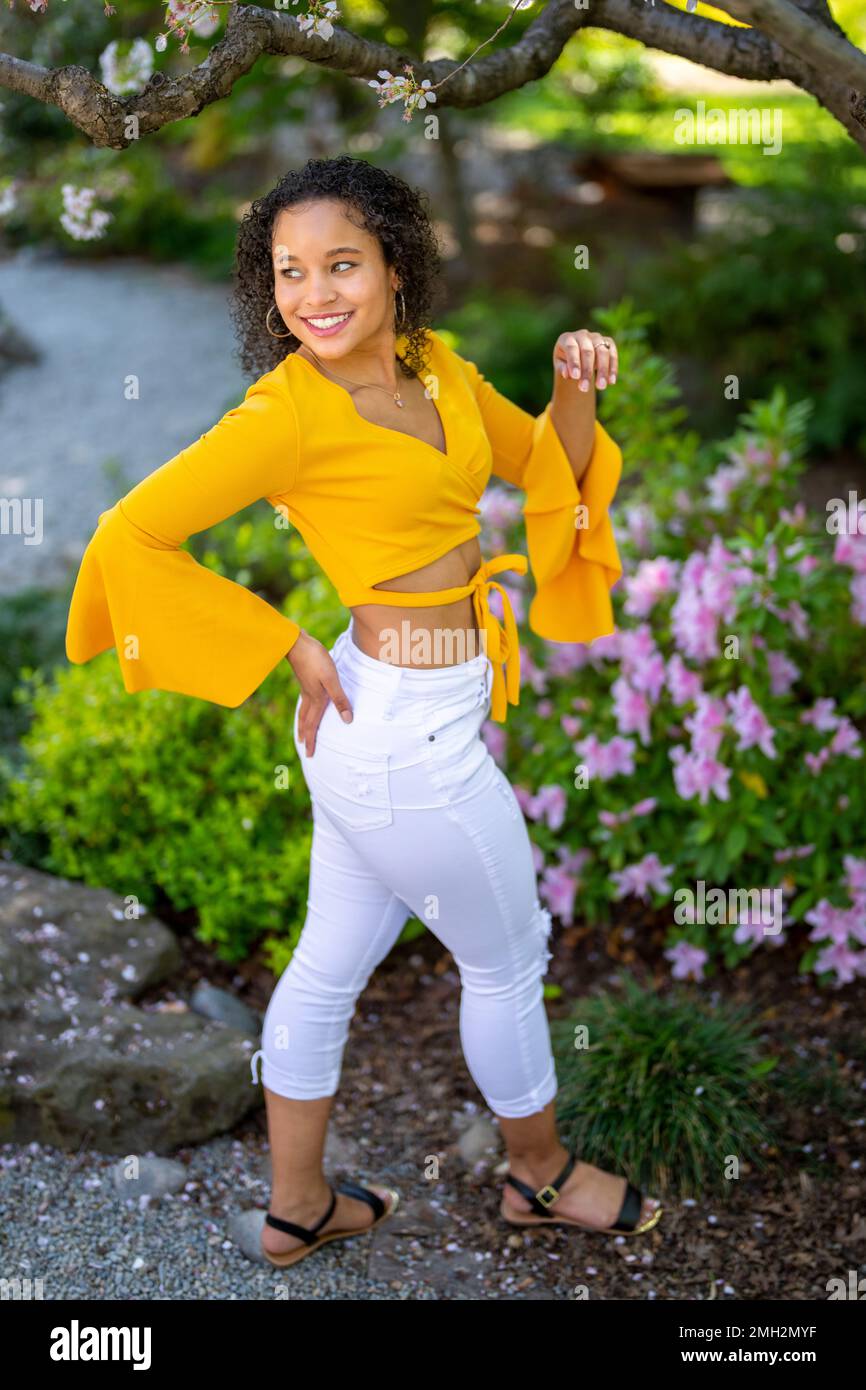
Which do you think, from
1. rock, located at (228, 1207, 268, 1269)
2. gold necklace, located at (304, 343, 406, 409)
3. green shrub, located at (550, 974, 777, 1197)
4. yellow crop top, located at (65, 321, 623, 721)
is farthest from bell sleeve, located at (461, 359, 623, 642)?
rock, located at (228, 1207, 268, 1269)

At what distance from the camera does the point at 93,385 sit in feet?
28.7

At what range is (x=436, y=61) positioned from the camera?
2.51m

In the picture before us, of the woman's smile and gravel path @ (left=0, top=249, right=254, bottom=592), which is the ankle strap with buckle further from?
gravel path @ (left=0, top=249, right=254, bottom=592)

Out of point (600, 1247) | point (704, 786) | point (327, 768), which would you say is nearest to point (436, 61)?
point (327, 768)

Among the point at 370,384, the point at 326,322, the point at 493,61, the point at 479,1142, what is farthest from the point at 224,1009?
the point at 493,61

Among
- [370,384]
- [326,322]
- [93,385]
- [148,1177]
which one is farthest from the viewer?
[93,385]

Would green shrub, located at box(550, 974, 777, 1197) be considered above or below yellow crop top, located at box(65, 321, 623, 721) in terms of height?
below

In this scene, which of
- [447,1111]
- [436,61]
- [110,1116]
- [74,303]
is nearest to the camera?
[436,61]

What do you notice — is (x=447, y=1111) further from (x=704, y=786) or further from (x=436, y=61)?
(x=436, y=61)

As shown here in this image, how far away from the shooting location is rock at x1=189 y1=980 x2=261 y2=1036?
343 cm

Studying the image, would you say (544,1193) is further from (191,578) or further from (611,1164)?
(191,578)

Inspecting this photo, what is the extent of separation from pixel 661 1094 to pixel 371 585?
1394 mm

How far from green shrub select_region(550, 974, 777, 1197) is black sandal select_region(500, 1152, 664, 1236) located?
11 cm

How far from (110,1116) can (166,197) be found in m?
10.0
